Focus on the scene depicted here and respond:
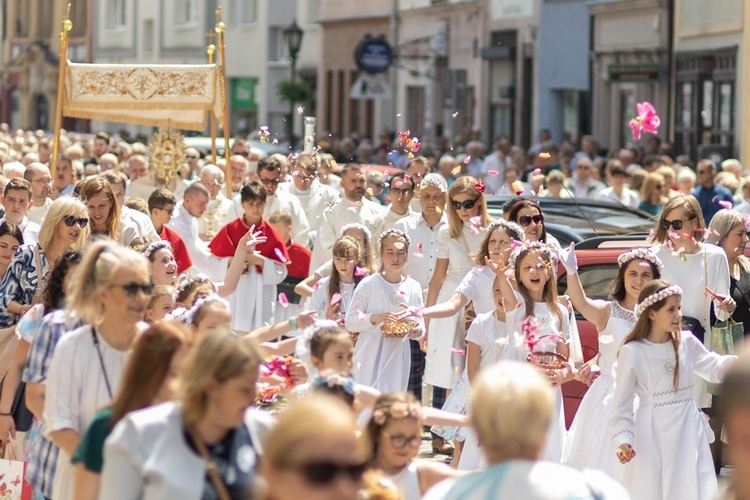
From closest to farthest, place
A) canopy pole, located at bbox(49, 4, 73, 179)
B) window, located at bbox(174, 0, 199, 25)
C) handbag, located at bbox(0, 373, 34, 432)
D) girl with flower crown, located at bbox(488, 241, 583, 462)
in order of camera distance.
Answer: handbag, located at bbox(0, 373, 34, 432) < girl with flower crown, located at bbox(488, 241, 583, 462) < canopy pole, located at bbox(49, 4, 73, 179) < window, located at bbox(174, 0, 199, 25)

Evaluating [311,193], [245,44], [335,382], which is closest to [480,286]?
[335,382]

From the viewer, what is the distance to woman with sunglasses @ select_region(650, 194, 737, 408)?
9.85m

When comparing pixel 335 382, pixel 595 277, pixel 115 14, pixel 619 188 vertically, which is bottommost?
pixel 335 382

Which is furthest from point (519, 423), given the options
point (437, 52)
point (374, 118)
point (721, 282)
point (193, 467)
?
point (374, 118)

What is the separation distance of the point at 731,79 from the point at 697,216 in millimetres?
17359

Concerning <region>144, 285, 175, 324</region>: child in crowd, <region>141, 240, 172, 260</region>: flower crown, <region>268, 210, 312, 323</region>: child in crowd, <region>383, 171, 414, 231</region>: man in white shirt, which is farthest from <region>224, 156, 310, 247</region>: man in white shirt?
<region>144, 285, 175, 324</region>: child in crowd

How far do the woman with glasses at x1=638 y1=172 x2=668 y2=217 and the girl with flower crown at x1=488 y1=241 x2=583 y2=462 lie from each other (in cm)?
747

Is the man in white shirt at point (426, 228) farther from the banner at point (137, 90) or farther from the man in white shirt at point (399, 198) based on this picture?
the banner at point (137, 90)

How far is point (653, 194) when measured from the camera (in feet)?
54.3

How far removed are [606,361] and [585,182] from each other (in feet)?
35.8

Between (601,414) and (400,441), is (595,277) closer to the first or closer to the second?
(601,414)

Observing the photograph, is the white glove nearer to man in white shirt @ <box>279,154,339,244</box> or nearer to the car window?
the car window

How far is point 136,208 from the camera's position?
1175cm

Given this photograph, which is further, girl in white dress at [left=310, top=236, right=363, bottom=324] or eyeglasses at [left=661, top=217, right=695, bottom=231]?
girl in white dress at [left=310, top=236, right=363, bottom=324]
